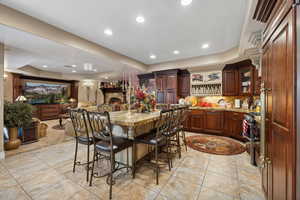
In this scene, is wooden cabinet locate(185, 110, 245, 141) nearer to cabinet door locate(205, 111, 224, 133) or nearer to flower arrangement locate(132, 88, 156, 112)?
cabinet door locate(205, 111, 224, 133)

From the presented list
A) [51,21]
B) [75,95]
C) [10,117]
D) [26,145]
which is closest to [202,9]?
[51,21]

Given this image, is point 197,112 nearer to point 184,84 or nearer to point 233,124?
point 233,124

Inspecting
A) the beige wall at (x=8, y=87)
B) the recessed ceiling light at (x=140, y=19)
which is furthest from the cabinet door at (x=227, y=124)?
the beige wall at (x=8, y=87)

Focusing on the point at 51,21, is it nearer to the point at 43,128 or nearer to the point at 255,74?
the point at 43,128

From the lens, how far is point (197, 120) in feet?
15.1

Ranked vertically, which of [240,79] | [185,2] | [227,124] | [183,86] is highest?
[185,2]

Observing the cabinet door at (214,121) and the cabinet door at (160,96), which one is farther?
the cabinet door at (160,96)

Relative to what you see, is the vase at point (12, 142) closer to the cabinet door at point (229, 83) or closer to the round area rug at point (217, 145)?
the round area rug at point (217, 145)

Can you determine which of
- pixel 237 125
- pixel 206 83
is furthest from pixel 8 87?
pixel 237 125

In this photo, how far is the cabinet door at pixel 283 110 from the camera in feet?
2.80

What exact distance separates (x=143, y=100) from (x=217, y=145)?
2407 mm

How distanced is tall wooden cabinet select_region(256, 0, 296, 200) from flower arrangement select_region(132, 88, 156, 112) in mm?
1987

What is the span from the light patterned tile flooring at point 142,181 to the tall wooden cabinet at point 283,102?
2.42ft

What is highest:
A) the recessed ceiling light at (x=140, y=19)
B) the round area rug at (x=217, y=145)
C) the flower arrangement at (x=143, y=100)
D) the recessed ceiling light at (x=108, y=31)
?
the recessed ceiling light at (x=108, y=31)
